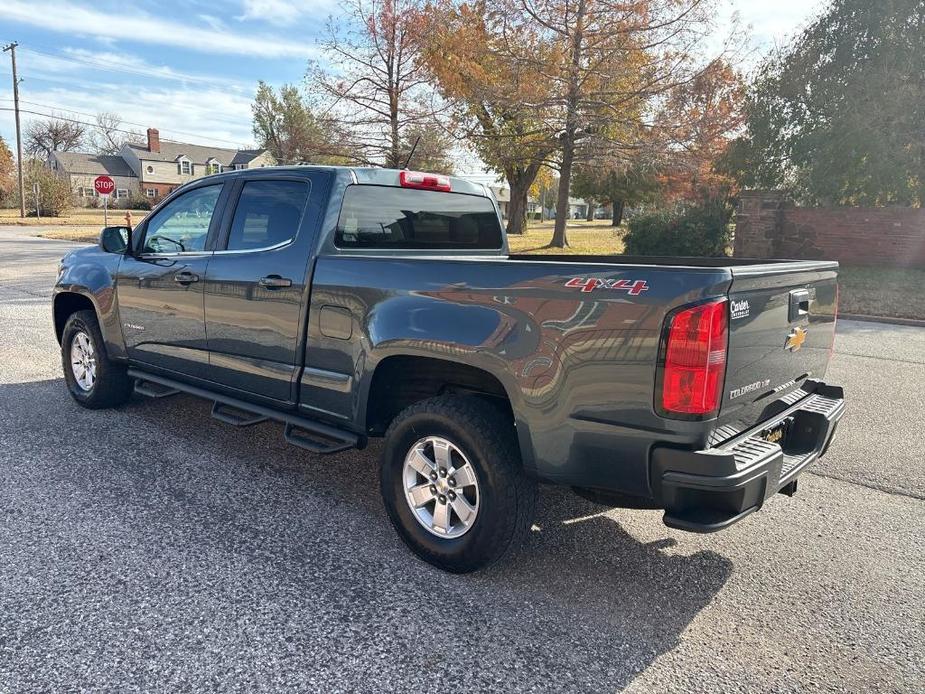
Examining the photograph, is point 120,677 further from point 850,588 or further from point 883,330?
point 883,330

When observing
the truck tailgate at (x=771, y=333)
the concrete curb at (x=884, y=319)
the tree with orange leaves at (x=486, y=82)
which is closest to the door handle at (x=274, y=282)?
the truck tailgate at (x=771, y=333)

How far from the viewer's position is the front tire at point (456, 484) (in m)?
2.97

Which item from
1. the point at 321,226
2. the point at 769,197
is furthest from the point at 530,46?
the point at 321,226

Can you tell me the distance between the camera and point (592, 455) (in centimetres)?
272

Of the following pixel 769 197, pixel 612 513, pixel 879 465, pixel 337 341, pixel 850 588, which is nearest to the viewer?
pixel 850 588

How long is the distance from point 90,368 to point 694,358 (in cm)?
500

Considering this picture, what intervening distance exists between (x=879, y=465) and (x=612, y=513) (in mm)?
2208

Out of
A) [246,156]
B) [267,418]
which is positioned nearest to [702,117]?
[267,418]

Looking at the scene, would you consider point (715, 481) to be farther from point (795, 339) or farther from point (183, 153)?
point (183, 153)

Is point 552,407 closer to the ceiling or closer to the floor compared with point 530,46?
closer to the floor

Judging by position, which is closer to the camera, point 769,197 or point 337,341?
point 337,341

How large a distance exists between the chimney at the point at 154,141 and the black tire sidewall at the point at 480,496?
87.5 metres

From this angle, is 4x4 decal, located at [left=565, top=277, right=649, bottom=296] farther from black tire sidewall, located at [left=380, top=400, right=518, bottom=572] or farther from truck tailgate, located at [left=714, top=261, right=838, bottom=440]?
black tire sidewall, located at [left=380, top=400, right=518, bottom=572]

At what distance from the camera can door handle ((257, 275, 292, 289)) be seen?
12.3ft
